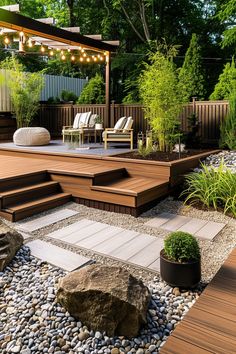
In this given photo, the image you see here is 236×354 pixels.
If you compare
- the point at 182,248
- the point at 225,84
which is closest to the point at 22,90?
the point at 225,84

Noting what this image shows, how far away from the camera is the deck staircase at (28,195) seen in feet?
13.2

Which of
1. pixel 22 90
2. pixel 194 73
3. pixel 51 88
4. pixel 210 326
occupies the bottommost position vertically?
pixel 210 326

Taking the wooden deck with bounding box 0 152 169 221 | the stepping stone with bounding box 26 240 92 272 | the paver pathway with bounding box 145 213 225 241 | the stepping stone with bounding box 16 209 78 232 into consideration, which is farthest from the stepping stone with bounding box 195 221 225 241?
the stepping stone with bounding box 16 209 78 232

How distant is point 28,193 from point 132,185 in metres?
1.43

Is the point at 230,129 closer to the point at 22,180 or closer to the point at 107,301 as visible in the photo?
the point at 22,180

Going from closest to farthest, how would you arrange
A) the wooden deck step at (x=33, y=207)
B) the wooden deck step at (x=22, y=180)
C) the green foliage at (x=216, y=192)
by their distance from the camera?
the wooden deck step at (x=33, y=207), the wooden deck step at (x=22, y=180), the green foliage at (x=216, y=192)

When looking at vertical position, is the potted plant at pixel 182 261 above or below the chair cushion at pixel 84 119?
below

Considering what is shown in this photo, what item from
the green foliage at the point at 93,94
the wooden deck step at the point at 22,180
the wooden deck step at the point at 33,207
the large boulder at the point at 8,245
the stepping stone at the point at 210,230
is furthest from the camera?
the green foliage at the point at 93,94

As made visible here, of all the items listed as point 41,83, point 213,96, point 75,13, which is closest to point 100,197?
point 213,96

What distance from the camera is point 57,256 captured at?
10.2 ft

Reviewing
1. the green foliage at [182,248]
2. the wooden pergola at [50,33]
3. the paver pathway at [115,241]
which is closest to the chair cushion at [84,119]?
the wooden pergola at [50,33]

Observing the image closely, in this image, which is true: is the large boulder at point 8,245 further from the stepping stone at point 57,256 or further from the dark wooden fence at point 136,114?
the dark wooden fence at point 136,114

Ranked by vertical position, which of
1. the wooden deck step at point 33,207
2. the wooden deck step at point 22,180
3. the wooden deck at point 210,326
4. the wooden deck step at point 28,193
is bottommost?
the wooden deck at point 210,326

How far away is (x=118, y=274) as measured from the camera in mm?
2326
